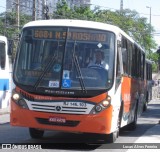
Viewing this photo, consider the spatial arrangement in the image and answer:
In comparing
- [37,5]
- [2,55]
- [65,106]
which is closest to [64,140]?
[65,106]

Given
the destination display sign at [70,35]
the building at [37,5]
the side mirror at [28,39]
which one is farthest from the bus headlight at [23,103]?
the building at [37,5]

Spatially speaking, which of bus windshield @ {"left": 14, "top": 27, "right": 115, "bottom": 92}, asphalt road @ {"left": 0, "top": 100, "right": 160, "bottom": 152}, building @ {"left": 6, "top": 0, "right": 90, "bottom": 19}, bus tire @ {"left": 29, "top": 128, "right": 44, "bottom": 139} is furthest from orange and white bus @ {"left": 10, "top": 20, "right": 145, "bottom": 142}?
building @ {"left": 6, "top": 0, "right": 90, "bottom": 19}

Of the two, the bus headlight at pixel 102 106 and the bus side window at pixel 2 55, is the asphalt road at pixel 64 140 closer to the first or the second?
the bus headlight at pixel 102 106

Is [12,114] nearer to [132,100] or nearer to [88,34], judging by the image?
[88,34]

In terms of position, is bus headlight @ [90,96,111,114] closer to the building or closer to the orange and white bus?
the orange and white bus

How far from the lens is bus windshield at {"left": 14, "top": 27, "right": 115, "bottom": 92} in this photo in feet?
37.6

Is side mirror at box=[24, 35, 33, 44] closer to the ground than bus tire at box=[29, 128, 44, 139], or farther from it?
farther from it

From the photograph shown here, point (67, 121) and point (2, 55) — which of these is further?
point (2, 55)

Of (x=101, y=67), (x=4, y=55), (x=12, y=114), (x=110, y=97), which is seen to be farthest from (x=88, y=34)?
(x=4, y=55)

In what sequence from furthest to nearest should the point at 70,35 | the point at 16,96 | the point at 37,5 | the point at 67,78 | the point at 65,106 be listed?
the point at 37,5 < the point at 70,35 < the point at 16,96 < the point at 67,78 < the point at 65,106

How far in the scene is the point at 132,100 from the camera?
16.5m

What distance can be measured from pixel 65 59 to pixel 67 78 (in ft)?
1.55

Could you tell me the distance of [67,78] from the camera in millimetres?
11453

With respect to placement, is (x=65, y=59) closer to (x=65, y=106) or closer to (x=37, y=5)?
(x=65, y=106)
